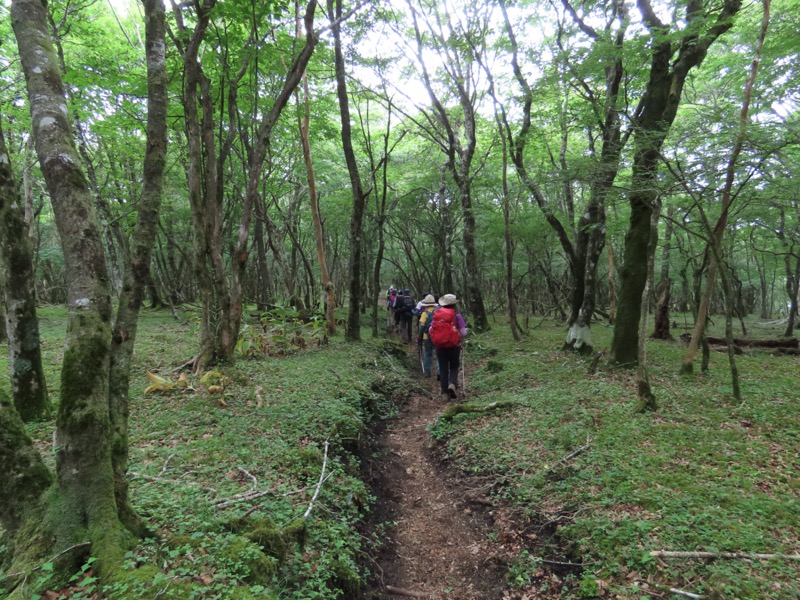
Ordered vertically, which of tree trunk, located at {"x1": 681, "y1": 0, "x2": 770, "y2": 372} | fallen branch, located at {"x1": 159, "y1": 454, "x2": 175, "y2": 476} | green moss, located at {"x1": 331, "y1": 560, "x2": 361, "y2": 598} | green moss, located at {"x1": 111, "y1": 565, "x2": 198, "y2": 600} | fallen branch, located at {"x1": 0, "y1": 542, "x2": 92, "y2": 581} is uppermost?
tree trunk, located at {"x1": 681, "y1": 0, "x2": 770, "y2": 372}

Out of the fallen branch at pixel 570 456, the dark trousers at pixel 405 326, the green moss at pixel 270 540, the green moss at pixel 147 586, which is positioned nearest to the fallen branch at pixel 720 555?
the fallen branch at pixel 570 456

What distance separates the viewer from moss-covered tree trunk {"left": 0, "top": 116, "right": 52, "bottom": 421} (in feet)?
17.6

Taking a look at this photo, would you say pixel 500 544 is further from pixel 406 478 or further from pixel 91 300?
pixel 91 300

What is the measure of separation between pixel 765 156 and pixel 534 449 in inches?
220

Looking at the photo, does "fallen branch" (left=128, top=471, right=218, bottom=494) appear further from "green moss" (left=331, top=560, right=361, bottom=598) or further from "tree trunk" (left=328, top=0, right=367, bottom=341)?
"tree trunk" (left=328, top=0, right=367, bottom=341)

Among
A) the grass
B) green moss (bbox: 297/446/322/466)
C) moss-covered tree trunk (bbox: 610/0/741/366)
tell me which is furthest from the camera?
moss-covered tree trunk (bbox: 610/0/741/366)

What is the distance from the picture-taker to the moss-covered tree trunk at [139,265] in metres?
3.06

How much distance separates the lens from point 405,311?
55.7ft

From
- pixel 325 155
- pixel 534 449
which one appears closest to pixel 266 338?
pixel 534 449

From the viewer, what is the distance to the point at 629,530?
12.5 ft

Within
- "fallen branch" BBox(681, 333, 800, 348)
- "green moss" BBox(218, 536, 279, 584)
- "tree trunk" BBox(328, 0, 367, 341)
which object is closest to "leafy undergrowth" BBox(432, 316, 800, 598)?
"green moss" BBox(218, 536, 279, 584)

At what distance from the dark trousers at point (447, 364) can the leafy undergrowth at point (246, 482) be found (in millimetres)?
1384

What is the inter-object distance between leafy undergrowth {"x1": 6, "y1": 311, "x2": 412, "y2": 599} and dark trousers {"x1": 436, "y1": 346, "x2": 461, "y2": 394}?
138 centimetres

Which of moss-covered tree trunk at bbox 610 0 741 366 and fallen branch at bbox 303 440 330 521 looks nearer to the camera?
fallen branch at bbox 303 440 330 521
